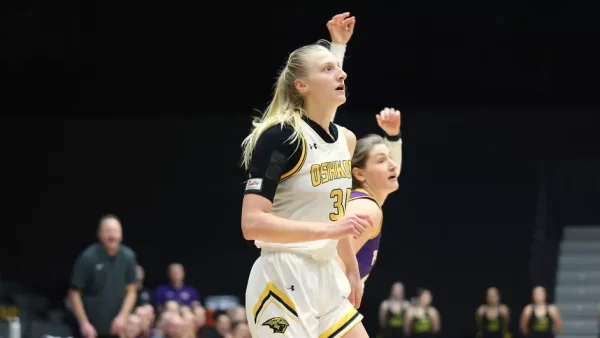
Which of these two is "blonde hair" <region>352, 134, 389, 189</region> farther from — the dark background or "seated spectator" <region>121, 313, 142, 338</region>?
the dark background

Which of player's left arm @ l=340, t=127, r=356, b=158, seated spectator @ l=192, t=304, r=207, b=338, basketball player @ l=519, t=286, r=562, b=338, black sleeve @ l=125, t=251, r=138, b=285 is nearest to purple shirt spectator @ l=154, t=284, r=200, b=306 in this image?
seated spectator @ l=192, t=304, r=207, b=338

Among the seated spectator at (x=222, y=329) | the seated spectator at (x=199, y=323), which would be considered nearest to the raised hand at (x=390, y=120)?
the seated spectator at (x=199, y=323)

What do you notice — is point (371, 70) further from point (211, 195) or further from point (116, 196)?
point (116, 196)

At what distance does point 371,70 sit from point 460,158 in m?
2.82

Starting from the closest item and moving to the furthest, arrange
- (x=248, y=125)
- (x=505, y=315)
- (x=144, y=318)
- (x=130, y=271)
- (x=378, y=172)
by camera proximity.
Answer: (x=378, y=172)
(x=130, y=271)
(x=144, y=318)
(x=505, y=315)
(x=248, y=125)

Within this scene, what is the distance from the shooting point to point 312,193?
A: 412 centimetres

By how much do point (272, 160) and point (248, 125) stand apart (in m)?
13.8

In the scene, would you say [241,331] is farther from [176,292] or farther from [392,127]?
[392,127]

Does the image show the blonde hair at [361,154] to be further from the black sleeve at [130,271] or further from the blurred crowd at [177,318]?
the blurred crowd at [177,318]

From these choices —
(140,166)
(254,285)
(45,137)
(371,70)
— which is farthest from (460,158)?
(254,285)

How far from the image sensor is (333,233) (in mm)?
3799

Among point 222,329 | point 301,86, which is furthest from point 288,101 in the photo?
point 222,329

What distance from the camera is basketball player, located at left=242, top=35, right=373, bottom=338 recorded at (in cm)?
398

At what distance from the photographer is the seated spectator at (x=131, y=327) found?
29.8 ft
